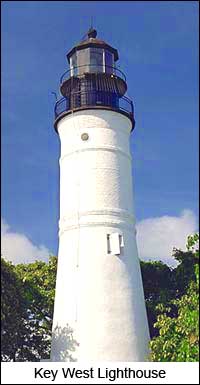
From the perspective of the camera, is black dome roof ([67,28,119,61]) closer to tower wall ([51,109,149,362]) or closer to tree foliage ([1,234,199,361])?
tower wall ([51,109,149,362])

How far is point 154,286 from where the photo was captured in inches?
859

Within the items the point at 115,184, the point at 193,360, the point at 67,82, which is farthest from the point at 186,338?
the point at 67,82

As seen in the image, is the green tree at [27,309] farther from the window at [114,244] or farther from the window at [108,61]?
the window at [108,61]

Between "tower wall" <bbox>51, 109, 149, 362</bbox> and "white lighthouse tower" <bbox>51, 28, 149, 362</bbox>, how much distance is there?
30 mm

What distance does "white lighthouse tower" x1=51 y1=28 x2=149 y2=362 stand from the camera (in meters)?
17.7

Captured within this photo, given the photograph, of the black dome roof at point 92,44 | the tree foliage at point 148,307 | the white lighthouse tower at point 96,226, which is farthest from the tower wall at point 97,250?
the black dome roof at point 92,44

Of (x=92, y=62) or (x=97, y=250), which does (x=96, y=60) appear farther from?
(x=97, y=250)

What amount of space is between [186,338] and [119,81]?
969 centimetres

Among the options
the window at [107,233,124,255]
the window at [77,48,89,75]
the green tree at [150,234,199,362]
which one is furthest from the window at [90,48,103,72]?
the green tree at [150,234,199,362]

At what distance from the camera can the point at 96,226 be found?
1853cm

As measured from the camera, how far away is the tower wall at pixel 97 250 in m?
17.6

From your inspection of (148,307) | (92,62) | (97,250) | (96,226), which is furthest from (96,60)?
(148,307)

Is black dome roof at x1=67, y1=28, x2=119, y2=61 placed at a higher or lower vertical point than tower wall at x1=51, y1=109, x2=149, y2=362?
higher

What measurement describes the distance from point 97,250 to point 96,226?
774 mm
